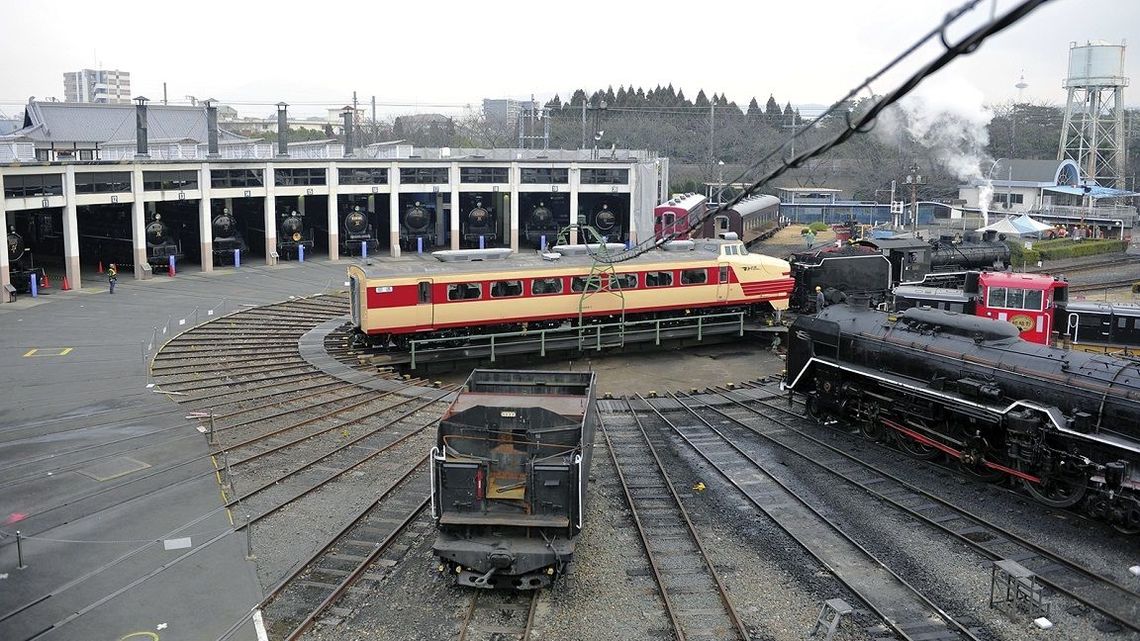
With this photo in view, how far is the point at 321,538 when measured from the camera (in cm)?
1344

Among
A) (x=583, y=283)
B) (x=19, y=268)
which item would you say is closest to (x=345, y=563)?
(x=583, y=283)

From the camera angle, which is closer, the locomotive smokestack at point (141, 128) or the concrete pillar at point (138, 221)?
the concrete pillar at point (138, 221)

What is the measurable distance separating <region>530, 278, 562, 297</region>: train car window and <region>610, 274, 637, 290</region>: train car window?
5.59ft

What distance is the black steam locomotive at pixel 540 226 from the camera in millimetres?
52250

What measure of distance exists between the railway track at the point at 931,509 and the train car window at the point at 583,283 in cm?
589

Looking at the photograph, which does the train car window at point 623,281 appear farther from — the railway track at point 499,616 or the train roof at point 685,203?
the train roof at point 685,203

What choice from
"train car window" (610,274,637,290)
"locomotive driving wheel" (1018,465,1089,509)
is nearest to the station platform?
"locomotive driving wheel" (1018,465,1089,509)

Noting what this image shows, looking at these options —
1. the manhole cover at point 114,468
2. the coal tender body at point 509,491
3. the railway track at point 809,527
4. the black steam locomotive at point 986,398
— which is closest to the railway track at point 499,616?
the coal tender body at point 509,491

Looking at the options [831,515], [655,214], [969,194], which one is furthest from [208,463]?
[969,194]

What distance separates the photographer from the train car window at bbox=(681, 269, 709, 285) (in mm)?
28672

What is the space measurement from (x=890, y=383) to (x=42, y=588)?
47.3 feet

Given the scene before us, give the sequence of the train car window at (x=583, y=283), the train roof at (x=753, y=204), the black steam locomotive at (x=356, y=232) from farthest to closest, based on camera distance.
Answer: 1. the train roof at (x=753, y=204)
2. the black steam locomotive at (x=356, y=232)
3. the train car window at (x=583, y=283)

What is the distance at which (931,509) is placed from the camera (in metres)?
15.0

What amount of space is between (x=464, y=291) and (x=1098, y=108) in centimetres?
6669
